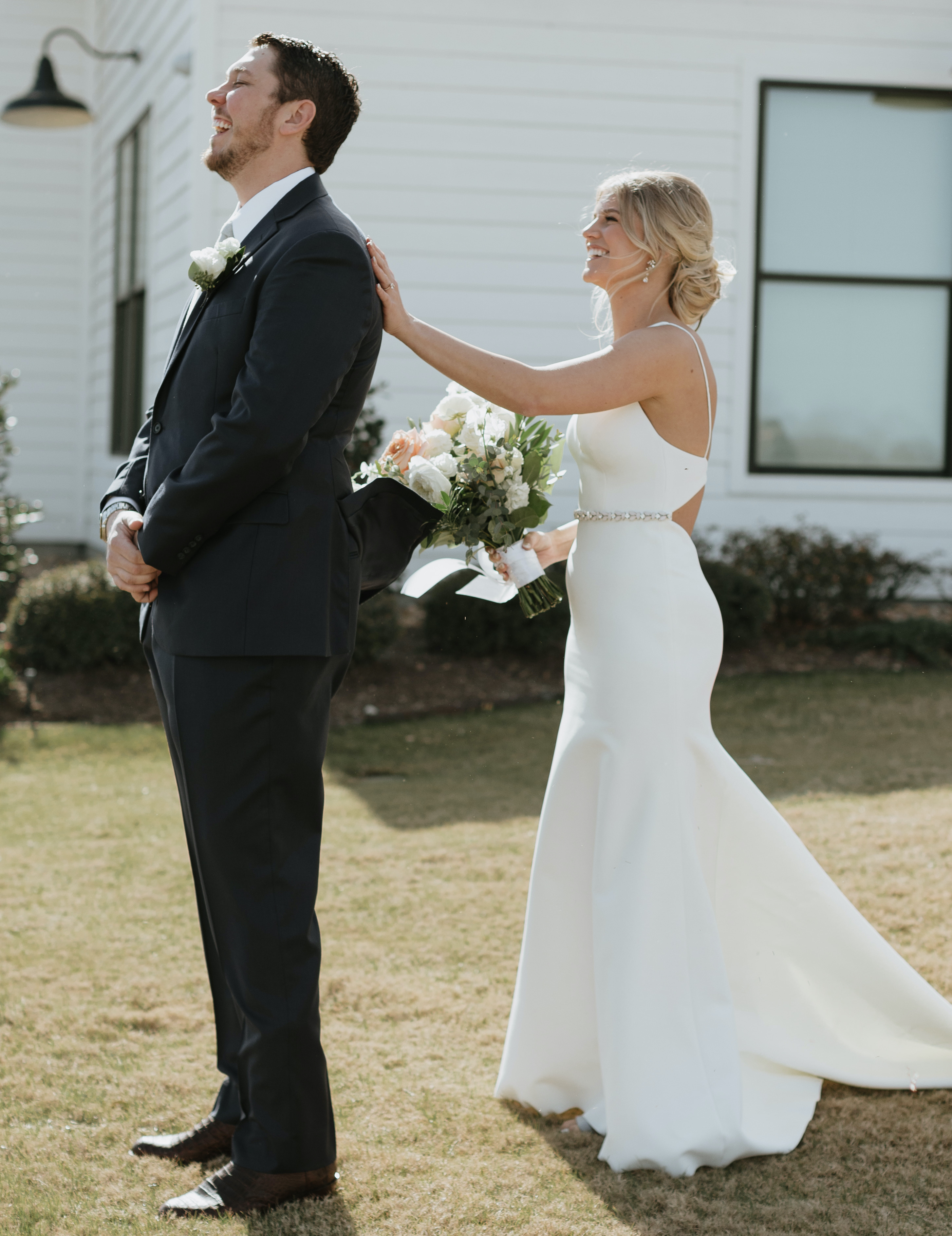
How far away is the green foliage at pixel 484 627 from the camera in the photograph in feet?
29.1

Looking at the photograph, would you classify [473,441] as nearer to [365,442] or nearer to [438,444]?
[438,444]

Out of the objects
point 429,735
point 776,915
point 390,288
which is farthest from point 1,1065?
point 429,735

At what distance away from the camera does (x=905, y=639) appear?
9.12 meters

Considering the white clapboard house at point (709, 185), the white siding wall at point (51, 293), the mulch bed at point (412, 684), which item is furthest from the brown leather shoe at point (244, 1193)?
the white siding wall at point (51, 293)

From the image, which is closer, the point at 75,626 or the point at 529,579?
the point at 529,579

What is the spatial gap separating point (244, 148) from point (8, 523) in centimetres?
678

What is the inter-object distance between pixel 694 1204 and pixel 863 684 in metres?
6.07

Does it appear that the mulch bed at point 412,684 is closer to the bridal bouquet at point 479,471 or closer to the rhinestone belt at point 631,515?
the bridal bouquet at point 479,471

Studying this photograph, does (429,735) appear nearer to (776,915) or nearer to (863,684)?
(863,684)

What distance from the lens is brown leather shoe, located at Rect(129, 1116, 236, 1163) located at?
3146 mm

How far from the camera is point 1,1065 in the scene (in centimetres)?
367

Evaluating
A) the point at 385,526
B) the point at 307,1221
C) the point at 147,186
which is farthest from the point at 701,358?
the point at 147,186

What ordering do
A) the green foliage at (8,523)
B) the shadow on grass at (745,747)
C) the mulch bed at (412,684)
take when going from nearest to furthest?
the shadow on grass at (745,747) → the mulch bed at (412,684) → the green foliage at (8,523)

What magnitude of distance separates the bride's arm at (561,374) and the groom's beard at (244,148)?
41 centimetres
